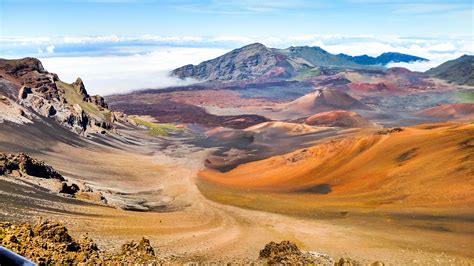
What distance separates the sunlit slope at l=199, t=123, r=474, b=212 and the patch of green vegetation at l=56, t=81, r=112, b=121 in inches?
2819

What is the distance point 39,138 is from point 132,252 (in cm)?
7762

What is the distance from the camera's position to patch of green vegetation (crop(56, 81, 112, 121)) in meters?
156

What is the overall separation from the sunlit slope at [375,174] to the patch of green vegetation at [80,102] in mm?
71610

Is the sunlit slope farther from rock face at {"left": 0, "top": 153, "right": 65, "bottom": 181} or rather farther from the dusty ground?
rock face at {"left": 0, "top": 153, "right": 65, "bottom": 181}

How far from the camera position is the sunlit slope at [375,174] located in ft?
185

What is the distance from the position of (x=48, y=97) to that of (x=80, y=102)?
1167 inches

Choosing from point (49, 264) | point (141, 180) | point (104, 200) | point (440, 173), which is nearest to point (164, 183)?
point (141, 180)

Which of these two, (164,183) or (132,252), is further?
(164,183)

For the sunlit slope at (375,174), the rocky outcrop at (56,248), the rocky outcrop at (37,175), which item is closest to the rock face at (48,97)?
the rocky outcrop at (37,175)

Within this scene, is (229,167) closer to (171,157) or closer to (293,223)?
(171,157)

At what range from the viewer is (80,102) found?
16125 centimetres

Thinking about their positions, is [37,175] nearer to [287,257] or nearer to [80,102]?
[287,257]

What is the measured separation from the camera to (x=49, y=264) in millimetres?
18578

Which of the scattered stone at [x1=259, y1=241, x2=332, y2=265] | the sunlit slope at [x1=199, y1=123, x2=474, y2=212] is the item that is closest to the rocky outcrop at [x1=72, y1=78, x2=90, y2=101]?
the sunlit slope at [x1=199, y1=123, x2=474, y2=212]
